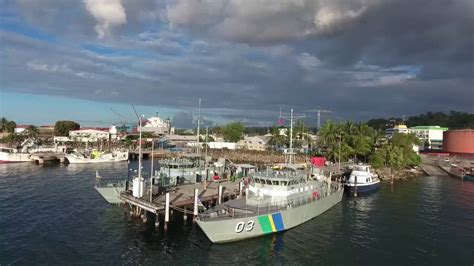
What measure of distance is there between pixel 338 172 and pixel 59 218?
58.6 m

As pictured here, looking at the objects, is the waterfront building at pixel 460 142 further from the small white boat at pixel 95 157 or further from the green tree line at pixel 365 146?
the small white boat at pixel 95 157

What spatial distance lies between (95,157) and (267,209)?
292 feet

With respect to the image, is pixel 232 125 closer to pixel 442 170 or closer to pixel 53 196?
pixel 442 170

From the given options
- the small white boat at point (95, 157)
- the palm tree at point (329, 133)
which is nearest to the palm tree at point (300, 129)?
the palm tree at point (329, 133)

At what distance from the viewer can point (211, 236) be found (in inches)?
1497

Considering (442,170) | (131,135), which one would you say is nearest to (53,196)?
(442,170)

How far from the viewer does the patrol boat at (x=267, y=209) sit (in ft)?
125

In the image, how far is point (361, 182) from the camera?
7181cm

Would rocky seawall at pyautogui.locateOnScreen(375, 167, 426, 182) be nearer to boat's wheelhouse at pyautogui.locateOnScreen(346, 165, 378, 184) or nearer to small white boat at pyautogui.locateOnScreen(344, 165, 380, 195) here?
small white boat at pyautogui.locateOnScreen(344, 165, 380, 195)

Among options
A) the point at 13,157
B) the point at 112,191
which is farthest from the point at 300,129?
the point at 112,191

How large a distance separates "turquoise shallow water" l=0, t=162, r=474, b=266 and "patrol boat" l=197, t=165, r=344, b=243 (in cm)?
122

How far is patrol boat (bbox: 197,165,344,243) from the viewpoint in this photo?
38.2 metres

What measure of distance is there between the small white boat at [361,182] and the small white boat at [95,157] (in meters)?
78.1

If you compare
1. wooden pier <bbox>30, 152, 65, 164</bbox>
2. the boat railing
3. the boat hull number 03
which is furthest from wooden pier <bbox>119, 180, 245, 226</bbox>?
wooden pier <bbox>30, 152, 65, 164</bbox>
